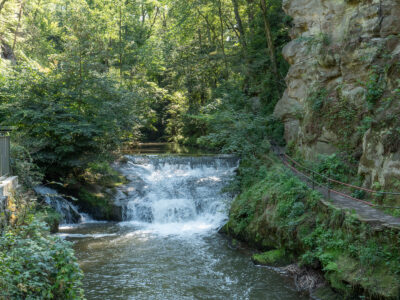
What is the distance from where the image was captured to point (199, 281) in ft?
28.9

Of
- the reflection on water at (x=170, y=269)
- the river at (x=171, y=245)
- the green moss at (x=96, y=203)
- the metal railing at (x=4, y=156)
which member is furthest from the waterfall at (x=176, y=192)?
the metal railing at (x=4, y=156)

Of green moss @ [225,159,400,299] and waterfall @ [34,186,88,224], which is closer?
green moss @ [225,159,400,299]

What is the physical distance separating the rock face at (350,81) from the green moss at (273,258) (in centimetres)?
292

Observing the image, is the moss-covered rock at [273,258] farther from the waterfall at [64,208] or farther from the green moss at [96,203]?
the waterfall at [64,208]

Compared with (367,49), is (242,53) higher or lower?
higher

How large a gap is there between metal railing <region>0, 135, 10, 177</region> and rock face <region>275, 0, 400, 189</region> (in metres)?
9.53

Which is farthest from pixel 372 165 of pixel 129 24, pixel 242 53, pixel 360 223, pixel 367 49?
pixel 129 24

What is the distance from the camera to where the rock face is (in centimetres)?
870

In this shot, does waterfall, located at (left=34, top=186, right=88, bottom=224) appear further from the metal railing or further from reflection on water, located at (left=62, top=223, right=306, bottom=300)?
the metal railing

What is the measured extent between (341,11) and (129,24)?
66.5ft

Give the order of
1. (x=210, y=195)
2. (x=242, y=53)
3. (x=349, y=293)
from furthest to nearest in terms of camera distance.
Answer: (x=242, y=53)
(x=210, y=195)
(x=349, y=293)

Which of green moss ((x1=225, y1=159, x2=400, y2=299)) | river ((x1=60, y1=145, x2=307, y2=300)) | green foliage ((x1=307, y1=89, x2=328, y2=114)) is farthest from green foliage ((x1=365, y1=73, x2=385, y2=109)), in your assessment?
river ((x1=60, y1=145, x2=307, y2=300))

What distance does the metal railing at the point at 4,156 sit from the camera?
9347mm

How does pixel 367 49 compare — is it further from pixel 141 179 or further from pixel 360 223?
pixel 141 179
